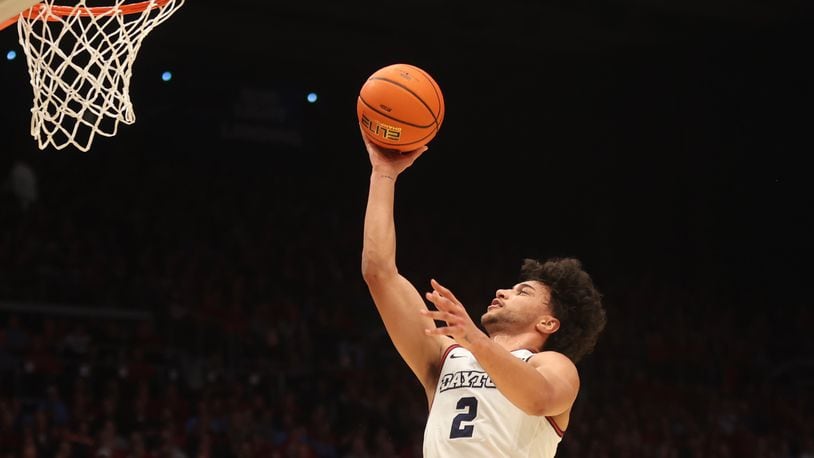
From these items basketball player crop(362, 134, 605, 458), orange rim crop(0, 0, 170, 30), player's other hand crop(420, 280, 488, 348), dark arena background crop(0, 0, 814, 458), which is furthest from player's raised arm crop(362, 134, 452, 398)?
dark arena background crop(0, 0, 814, 458)

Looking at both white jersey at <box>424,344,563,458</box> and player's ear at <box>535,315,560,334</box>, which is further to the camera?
player's ear at <box>535,315,560,334</box>

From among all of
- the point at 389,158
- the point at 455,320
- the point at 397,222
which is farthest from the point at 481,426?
the point at 397,222

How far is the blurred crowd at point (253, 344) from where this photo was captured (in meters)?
8.29

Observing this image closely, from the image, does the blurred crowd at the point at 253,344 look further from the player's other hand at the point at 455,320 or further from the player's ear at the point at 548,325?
the player's other hand at the point at 455,320

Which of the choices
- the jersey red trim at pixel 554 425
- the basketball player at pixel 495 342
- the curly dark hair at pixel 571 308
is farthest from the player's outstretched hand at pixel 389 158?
the jersey red trim at pixel 554 425

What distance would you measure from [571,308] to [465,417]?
0.49m

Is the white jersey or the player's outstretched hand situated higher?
the player's outstretched hand

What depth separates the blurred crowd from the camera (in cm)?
829

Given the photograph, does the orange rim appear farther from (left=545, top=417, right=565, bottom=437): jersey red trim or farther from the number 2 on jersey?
(left=545, top=417, right=565, bottom=437): jersey red trim

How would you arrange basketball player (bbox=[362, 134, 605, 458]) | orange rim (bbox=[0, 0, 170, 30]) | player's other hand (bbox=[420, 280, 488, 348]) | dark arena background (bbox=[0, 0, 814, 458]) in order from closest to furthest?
player's other hand (bbox=[420, 280, 488, 348])
basketball player (bbox=[362, 134, 605, 458])
orange rim (bbox=[0, 0, 170, 30])
dark arena background (bbox=[0, 0, 814, 458])

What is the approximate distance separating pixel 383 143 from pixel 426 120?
0.14 m

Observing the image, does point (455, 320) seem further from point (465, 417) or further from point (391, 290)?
point (391, 290)

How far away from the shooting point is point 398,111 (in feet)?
9.79

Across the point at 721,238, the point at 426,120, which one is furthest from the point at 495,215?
the point at 426,120
